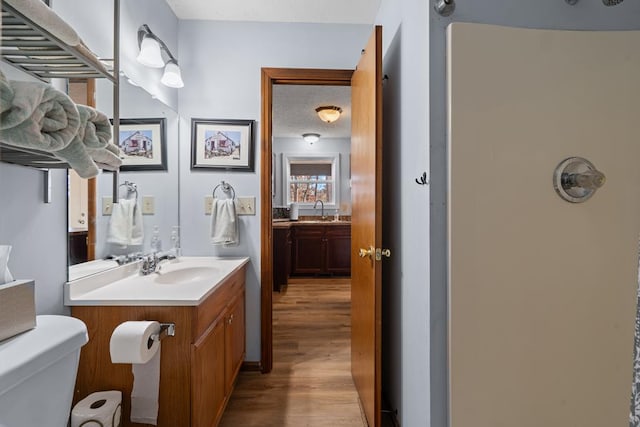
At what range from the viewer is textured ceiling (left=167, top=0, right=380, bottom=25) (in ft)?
5.79

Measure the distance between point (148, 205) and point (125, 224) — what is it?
10.4 inches

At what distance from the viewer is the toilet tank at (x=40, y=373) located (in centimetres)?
58

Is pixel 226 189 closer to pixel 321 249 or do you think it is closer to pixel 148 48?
pixel 148 48

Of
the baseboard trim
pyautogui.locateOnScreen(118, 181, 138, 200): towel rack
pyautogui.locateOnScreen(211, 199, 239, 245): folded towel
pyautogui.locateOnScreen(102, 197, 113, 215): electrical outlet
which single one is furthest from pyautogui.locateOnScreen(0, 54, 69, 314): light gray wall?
the baseboard trim

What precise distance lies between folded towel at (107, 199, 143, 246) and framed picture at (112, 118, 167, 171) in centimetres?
22

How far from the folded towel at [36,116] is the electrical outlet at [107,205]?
A: 789 mm

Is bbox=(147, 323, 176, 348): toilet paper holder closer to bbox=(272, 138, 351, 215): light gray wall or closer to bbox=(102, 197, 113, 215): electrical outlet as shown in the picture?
bbox=(102, 197, 113, 215): electrical outlet

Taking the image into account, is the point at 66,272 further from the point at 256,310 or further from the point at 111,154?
the point at 256,310

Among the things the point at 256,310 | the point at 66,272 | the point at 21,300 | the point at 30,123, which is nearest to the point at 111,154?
the point at 30,123

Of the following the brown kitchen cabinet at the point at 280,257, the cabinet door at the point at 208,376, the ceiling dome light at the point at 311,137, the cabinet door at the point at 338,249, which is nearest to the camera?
the cabinet door at the point at 208,376

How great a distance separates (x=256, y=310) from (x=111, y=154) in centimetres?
143

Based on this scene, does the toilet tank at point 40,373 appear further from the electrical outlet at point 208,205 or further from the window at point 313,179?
the window at point 313,179

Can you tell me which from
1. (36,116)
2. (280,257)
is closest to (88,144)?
(36,116)

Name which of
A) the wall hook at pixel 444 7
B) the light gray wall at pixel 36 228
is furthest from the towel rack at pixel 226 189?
the wall hook at pixel 444 7
